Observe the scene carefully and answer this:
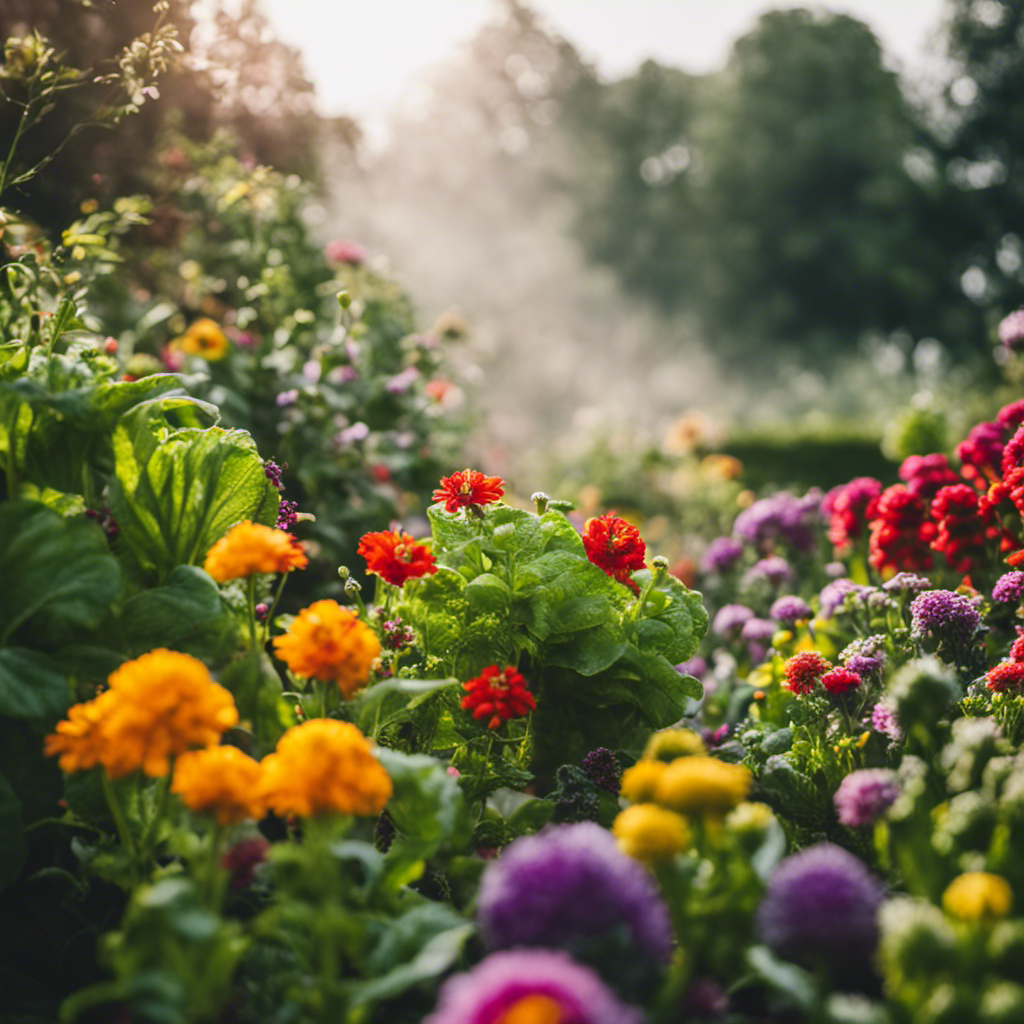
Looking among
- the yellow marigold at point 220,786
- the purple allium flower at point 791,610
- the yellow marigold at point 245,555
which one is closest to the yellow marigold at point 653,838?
the yellow marigold at point 220,786

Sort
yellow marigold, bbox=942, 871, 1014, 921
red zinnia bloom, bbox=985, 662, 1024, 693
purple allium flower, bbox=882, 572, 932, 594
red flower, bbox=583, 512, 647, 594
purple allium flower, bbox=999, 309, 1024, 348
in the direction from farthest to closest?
purple allium flower, bbox=999, 309, 1024, 348
purple allium flower, bbox=882, 572, 932, 594
red flower, bbox=583, 512, 647, 594
red zinnia bloom, bbox=985, 662, 1024, 693
yellow marigold, bbox=942, 871, 1014, 921

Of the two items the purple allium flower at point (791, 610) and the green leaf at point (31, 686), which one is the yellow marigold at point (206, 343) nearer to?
the green leaf at point (31, 686)

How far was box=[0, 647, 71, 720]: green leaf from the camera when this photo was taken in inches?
49.4

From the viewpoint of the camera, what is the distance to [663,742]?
1.21 m

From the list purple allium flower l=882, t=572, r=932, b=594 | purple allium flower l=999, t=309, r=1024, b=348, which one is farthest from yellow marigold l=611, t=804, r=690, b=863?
purple allium flower l=999, t=309, r=1024, b=348

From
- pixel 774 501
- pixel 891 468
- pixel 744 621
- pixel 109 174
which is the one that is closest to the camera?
pixel 744 621

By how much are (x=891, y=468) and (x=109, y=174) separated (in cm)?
784

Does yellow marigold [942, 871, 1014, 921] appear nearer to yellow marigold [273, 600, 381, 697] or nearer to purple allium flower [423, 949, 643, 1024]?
purple allium flower [423, 949, 643, 1024]

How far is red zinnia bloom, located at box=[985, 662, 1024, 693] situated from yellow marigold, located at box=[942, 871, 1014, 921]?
33.5 inches

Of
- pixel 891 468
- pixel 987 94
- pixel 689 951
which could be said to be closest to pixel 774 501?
pixel 689 951

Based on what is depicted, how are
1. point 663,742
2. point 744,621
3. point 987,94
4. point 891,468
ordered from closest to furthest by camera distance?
→ point 663,742, point 744,621, point 891,468, point 987,94

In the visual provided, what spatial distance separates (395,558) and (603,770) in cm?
64

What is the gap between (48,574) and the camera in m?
1.37

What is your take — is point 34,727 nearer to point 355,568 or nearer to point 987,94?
point 355,568
